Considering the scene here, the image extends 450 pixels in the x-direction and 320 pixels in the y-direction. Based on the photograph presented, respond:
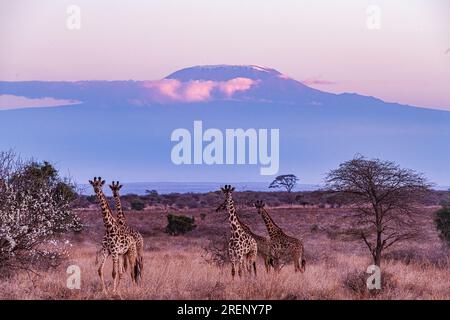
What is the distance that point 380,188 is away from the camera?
20.8m

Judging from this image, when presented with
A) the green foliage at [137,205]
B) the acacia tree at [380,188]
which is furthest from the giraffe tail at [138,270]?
the green foliage at [137,205]

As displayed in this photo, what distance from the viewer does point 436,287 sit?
1683 centimetres

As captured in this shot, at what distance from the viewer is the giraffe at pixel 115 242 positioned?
Result: 1592 cm

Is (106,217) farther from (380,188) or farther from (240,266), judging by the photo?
(380,188)

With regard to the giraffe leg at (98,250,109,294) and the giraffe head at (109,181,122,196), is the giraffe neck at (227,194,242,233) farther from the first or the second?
the giraffe leg at (98,250,109,294)

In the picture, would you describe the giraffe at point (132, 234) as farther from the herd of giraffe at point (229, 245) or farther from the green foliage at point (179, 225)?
the green foliage at point (179, 225)

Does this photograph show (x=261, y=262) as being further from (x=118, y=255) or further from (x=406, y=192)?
(x=118, y=255)

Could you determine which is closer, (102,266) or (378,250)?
(102,266)

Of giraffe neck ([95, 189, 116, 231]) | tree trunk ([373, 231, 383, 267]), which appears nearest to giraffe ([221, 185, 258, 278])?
giraffe neck ([95, 189, 116, 231])

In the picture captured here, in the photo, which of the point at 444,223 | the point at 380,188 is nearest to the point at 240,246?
the point at 380,188

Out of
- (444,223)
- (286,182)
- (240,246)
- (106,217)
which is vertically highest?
(106,217)

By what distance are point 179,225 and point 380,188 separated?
1772 centimetres
